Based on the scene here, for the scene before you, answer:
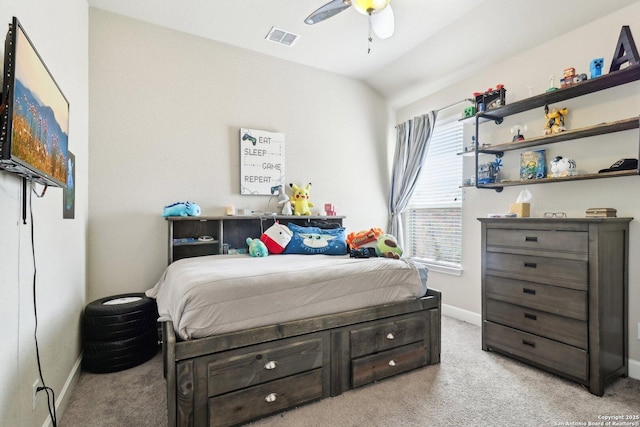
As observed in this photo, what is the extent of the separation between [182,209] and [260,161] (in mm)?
993

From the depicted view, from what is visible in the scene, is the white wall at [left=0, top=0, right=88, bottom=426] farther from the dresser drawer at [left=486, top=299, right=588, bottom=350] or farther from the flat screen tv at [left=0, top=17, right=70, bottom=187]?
the dresser drawer at [left=486, top=299, right=588, bottom=350]

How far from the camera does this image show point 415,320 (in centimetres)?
222

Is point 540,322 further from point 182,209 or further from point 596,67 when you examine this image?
point 182,209

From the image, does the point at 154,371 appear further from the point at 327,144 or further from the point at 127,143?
the point at 327,144

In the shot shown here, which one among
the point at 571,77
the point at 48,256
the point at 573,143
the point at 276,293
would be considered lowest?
the point at 276,293

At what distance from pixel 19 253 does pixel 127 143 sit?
6.02ft

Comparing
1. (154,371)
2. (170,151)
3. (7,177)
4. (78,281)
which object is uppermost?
(170,151)

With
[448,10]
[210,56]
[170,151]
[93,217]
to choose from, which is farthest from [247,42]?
[93,217]

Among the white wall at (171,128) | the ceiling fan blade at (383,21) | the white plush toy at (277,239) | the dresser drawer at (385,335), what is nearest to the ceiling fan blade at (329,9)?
the ceiling fan blade at (383,21)

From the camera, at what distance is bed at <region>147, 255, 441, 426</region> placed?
155cm

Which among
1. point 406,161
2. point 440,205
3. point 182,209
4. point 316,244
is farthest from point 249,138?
point 440,205

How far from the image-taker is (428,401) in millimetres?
1876

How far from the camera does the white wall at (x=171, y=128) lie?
9.02ft

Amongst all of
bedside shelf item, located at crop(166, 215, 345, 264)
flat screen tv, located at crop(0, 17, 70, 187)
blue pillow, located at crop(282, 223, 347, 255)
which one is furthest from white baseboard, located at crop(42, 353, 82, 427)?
blue pillow, located at crop(282, 223, 347, 255)
